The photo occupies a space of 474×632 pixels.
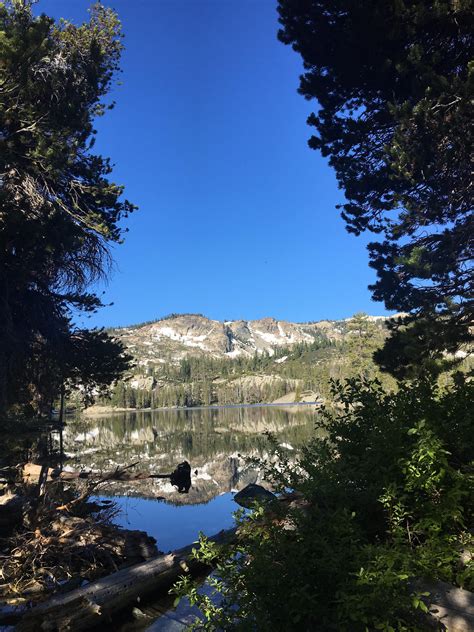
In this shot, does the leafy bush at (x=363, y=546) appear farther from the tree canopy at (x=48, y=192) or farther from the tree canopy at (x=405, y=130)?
the tree canopy at (x=48, y=192)

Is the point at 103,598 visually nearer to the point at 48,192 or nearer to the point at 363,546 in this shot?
the point at 363,546

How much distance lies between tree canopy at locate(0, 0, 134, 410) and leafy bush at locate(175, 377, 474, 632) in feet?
46.2

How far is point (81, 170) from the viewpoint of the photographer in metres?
19.7

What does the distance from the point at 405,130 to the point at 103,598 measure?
44.9 feet

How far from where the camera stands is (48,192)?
60.1 ft

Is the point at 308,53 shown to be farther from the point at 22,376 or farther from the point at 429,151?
the point at 22,376

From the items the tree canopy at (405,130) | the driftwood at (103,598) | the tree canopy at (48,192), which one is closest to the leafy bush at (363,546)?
the driftwood at (103,598)

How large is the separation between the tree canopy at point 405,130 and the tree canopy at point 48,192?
31.9 ft

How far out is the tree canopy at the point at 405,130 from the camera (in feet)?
37.4

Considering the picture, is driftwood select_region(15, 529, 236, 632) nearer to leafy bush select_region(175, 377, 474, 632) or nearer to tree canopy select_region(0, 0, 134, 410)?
leafy bush select_region(175, 377, 474, 632)

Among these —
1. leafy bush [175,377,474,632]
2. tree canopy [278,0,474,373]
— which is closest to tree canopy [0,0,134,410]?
tree canopy [278,0,474,373]

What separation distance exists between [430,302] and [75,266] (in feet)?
53.4

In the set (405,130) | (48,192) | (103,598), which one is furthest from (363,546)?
(48,192)

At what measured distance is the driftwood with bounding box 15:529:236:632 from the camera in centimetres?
687
